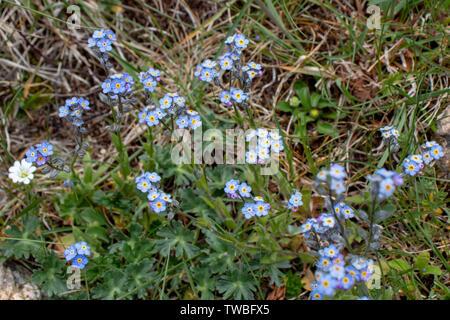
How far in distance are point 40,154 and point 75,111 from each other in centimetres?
54

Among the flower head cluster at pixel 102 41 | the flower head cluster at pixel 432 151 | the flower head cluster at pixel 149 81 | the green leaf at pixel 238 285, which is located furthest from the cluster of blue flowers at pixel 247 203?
the flower head cluster at pixel 102 41

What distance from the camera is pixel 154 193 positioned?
146 inches

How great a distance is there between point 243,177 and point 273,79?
4.45 feet

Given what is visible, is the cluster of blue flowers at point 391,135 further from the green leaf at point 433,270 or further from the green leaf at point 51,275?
the green leaf at point 51,275

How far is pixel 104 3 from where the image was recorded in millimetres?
5422

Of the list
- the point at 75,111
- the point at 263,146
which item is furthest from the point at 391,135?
the point at 75,111

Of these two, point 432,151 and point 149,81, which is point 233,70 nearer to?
point 149,81

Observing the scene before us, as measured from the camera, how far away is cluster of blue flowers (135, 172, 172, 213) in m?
3.66

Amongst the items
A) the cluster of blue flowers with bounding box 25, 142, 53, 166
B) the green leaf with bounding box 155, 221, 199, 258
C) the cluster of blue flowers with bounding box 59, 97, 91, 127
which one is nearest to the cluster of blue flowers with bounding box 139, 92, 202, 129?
the cluster of blue flowers with bounding box 59, 97, 91, 127

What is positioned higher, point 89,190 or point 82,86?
point 82,86

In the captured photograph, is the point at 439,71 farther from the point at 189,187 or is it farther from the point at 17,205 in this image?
the point at 17,205

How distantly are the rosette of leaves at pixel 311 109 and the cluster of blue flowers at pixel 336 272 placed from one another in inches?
73.2

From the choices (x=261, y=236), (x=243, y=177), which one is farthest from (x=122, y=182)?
(x=261, y=236)

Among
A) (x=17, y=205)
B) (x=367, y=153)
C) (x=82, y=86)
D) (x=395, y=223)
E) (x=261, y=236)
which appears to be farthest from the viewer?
(x=82, y=86)
